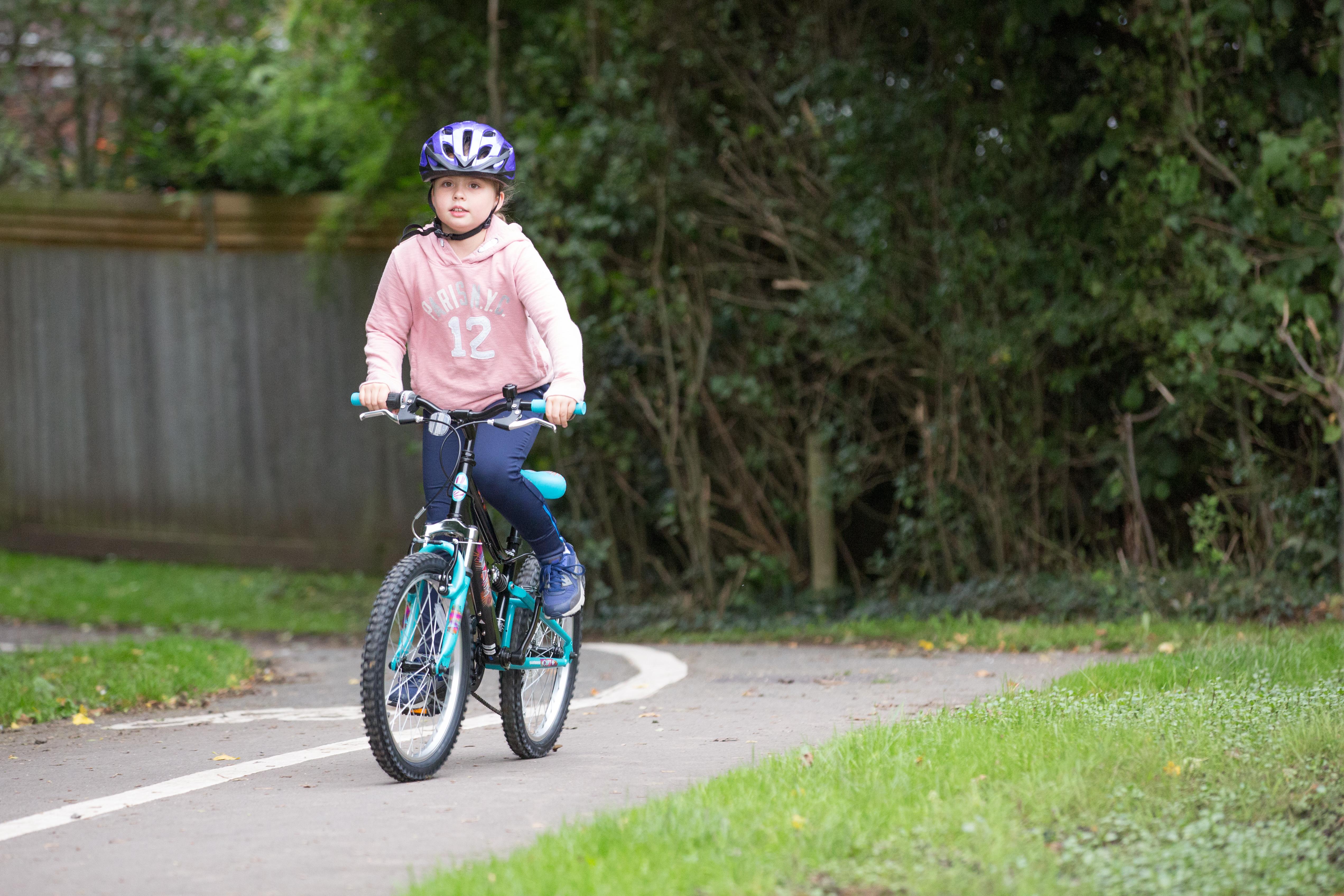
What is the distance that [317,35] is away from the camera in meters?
13.1

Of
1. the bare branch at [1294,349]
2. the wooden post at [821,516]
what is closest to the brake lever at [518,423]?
the bare branch at [1294,349]

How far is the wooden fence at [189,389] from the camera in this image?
13.5 metres

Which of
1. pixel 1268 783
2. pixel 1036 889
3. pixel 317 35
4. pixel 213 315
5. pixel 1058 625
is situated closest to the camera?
pixel 1036 889

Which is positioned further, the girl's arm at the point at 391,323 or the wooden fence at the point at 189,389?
the wooden fence at the point at 189,389

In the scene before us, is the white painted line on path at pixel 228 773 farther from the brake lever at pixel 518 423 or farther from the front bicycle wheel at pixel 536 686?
the brake lever at pixel 518 423

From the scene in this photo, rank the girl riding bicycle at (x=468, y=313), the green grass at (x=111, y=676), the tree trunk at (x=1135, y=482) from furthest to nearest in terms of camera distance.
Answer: the tree trunk at (x=1135, y=482) < the green grass at (x=111, y=676) < the girl riding bicycle at (x=468, y=313)

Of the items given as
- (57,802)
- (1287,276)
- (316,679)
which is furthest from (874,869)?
(1287,276)

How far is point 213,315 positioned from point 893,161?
723 cm

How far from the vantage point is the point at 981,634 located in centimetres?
839

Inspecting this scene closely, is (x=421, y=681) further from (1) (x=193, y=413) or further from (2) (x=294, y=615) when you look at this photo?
(1) (x=193, y=413)

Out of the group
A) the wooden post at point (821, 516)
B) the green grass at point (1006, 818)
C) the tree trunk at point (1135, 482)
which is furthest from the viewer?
the wooden post at point (821, 516)

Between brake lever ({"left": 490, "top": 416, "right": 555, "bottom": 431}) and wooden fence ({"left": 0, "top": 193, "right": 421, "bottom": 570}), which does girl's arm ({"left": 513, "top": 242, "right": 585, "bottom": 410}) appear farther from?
wooden fence ({"left": 0, "top": 193, "right": 421, "bottom": 570})

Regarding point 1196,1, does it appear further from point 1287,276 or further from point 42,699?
point 42,699

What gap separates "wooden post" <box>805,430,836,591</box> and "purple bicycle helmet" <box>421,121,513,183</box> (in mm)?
5260
